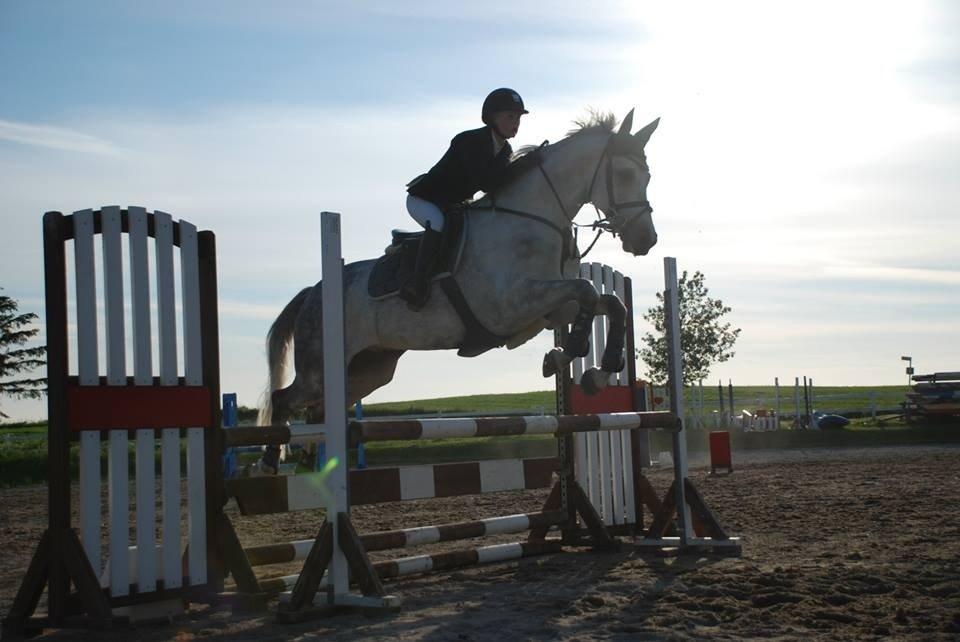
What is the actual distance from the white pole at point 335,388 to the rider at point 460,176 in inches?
56.9

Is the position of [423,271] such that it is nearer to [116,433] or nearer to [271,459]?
[271,459]

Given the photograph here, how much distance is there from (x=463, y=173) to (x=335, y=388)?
6.70 feet

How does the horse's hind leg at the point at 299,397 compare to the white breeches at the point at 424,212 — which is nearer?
the white breeches at the point at 424,212

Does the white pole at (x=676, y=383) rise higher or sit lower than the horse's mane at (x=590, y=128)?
lower

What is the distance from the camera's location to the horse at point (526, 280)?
6.00m

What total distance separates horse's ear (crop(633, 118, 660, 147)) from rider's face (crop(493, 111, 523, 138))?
2.37ft

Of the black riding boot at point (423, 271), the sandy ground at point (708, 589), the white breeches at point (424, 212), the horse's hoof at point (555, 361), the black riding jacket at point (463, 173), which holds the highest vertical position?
the black riding jacket at point (463, 173)

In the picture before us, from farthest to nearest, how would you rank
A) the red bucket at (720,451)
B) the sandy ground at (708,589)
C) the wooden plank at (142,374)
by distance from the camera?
the red bucket at (720,451)
the wooden plank at (142,374)
the sandy ground at (708,589)

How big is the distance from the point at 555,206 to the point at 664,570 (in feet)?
7.14

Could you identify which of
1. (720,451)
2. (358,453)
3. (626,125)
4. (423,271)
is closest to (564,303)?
(423,271)

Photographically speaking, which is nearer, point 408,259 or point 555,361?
point 555,361

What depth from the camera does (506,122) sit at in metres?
6.22

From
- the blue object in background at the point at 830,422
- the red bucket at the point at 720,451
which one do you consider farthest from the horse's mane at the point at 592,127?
the blue object in background at the point at 830,422

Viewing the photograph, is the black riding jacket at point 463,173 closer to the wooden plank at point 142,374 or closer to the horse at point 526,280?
the horse at point 526,280
